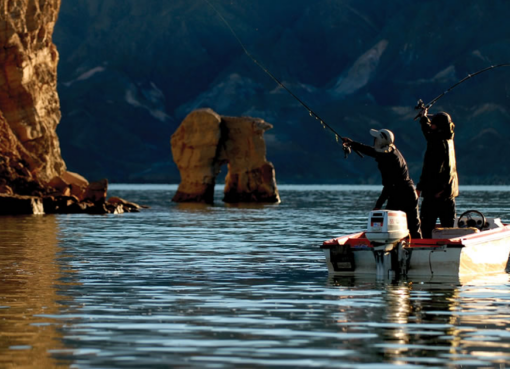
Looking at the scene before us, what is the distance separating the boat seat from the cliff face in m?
58.4

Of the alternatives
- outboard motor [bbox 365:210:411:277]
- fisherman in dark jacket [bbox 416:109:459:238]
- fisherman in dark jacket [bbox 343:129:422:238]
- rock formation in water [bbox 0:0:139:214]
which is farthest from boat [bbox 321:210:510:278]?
rock formation in water [bbox 0:0:139:214]

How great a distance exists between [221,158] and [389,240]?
301 ft

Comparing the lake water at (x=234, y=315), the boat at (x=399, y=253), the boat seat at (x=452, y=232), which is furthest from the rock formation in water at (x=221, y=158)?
the boat at (x=399, y=253)

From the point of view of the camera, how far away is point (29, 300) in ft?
69.1

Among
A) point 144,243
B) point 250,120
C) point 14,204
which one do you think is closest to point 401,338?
point 144,243

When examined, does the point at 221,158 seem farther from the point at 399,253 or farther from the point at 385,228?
the point at 385,228

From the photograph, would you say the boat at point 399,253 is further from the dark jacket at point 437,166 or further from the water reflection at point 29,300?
the water reflection at point 29,300

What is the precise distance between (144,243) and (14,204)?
101ft

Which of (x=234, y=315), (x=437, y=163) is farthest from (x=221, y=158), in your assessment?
(x=234, y=315)

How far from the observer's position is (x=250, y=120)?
117750 millimetres

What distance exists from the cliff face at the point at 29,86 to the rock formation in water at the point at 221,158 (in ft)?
55.1

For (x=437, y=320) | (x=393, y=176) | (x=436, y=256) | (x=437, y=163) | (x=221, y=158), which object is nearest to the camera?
(x=437, y=320)

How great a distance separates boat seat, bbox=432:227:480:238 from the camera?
27066mm

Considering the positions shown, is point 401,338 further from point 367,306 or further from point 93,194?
point 93,194
